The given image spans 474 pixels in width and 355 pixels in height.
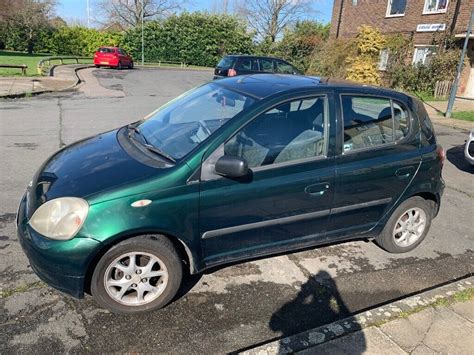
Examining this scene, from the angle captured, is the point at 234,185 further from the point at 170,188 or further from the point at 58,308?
the point at 58,308

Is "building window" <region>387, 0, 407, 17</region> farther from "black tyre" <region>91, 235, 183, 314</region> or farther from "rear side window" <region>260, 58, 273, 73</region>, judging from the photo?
"black tyre" <region>91, 235, 183, 314</region>

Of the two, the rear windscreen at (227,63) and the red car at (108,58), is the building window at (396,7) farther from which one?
the red car at (108,58)

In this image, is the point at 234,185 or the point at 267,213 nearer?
the point at 234,185

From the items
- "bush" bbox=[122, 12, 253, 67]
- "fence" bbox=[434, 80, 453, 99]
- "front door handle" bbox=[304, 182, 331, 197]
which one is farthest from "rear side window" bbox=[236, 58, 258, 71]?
"bush" bbox=[122, 12, 253, 67]

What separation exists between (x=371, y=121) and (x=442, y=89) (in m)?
15.9

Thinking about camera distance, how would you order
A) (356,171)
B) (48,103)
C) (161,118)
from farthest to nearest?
(48,103)
(161,118)
(356,171)

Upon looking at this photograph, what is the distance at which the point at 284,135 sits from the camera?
3.11 meters

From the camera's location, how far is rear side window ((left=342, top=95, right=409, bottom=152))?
10.8 ft

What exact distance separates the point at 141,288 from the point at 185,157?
102 cm

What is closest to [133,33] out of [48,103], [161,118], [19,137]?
[48,103]

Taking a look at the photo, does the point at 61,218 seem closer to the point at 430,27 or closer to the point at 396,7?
the point at 430,27

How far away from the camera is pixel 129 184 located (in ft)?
8.56

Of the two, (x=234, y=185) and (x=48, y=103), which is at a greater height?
(x=234, y=185)

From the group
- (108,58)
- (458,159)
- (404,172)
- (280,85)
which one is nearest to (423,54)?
(458,159)
